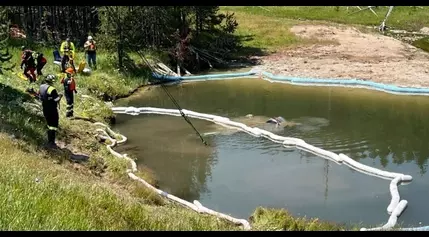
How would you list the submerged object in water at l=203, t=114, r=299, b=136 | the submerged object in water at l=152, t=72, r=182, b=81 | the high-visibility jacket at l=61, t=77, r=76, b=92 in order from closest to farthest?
the high-visibility jacket at l=61, t=77, r=76, b=92, the submerged object in water at l=203, t=114, r=299, b=136, the submerged object in water at l=152, t=72, r=182, b=81

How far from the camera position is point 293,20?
126ft

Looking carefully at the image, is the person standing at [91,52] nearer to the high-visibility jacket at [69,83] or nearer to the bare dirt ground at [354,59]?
the high-visibility jacket at [69,83]

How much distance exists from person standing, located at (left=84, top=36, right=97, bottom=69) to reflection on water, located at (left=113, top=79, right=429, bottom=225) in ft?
7.15

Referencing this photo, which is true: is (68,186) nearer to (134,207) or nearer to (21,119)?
(134,207)

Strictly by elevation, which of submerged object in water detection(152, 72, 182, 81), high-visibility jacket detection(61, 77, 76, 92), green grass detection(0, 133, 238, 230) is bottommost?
submerged object in water detection(152, 72, 182, 81)

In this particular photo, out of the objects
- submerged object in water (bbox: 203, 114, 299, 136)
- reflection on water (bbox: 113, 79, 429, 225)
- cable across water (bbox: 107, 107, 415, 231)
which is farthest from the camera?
submerged object in water (bbox: 203, 114, 299, 136)

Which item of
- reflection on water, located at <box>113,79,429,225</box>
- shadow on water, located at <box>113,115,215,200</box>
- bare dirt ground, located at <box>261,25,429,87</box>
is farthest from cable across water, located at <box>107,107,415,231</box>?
bare dirt ground, located at <box>261,25,429,87</box>

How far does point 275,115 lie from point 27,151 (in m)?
9.87

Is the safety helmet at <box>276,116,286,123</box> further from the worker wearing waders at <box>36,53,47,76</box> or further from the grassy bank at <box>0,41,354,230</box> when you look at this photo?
the worker wearing waders at <box>36,53,47,76</box>

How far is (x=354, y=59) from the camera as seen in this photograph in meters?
28.3

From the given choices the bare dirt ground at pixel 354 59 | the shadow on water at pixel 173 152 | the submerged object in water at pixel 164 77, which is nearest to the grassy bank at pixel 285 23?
the bare dirt ground at pixel 354 59

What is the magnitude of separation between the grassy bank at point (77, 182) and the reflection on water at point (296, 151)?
1.25 m

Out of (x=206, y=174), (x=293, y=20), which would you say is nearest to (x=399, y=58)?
(x=293, y=20)

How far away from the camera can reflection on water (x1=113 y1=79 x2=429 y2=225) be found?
11055 millimetres
